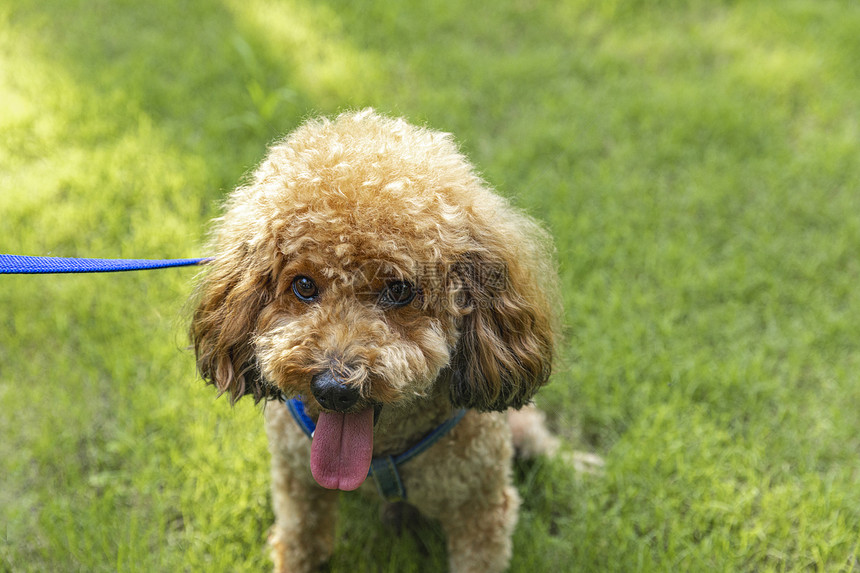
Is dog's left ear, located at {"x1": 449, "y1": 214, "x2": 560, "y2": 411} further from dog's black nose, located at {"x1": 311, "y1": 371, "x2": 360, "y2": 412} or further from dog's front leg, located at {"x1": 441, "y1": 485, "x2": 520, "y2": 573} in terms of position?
dog's front leg, located at {"x1": 441, "y1": 485, "x2": 520, "y2": 573}

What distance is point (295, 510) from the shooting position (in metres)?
2.29

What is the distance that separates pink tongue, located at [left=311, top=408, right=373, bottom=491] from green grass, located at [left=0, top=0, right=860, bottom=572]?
0.87m

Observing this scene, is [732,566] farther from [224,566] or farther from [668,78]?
[668,78]

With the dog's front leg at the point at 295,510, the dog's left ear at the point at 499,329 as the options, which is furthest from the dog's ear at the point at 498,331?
the dog's front leg at the point at 295,510

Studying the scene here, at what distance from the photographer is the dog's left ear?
1.83 m

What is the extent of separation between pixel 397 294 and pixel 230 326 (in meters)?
0.48

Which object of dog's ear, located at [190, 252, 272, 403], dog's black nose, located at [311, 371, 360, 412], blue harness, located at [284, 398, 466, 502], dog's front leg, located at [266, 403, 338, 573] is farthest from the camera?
dog's front leg, located at [266, 403, 338, 573]

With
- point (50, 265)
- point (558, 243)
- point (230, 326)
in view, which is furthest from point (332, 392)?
point (558, 243)

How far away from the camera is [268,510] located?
2.61 metres

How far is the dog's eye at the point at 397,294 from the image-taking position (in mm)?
1724

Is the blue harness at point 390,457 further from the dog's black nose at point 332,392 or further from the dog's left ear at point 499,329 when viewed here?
the dog's black nose at point 332,392

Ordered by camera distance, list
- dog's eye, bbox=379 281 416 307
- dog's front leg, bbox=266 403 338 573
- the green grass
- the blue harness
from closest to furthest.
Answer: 1. dog's eye, bbox=379 281 416 307
2. the blue harness
3. dog's front leg, bbox=266 403 338 573
4. the green grass

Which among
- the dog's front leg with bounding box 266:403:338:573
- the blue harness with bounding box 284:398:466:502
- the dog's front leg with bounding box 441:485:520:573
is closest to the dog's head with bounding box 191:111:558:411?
the blue harness with bounding box 284:398:466:502

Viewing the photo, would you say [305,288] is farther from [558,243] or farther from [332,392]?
[558,243]
